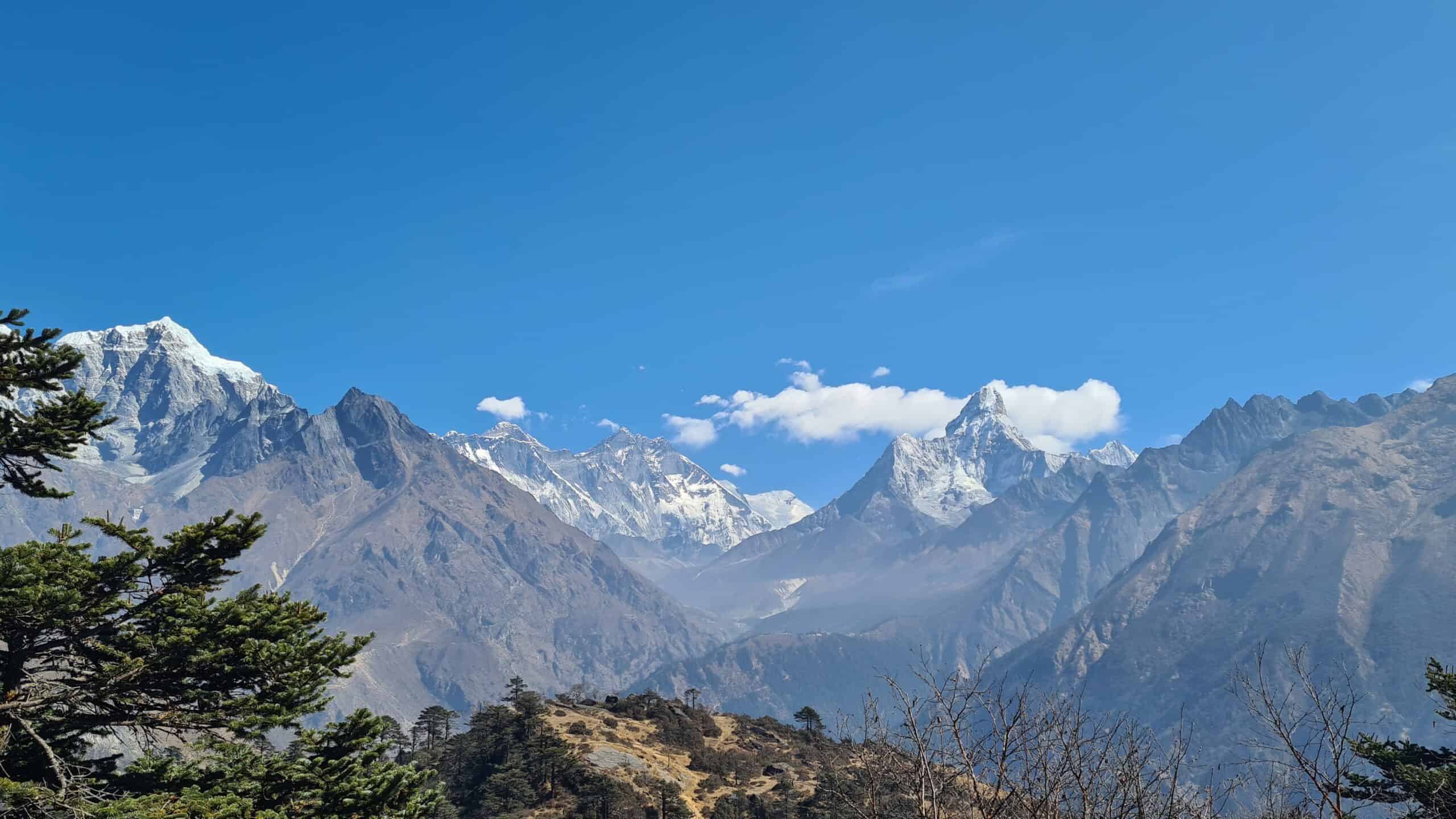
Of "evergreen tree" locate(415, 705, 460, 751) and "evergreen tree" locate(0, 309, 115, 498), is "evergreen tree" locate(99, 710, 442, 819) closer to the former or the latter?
"evergreen tree" locate(0, 309, 115, 498)

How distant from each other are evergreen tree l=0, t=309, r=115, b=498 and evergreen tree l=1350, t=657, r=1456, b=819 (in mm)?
37716

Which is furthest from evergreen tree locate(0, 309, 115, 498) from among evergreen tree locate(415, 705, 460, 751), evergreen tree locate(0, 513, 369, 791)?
evergreen tree locate(415, 705, 460, 751)

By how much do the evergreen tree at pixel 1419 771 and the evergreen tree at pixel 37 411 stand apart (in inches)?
1485

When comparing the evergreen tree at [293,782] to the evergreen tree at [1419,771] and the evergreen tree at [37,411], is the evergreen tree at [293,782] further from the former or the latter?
the evergreen tree at [1419,771]

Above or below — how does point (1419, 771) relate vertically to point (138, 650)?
below

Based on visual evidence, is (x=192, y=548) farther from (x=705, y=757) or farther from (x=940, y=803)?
(x=705, y=757)

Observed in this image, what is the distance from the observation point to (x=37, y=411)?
20.4m

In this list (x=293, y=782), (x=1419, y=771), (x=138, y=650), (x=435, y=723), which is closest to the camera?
(x=138, y=650)

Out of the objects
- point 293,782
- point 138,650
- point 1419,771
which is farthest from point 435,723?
point 1419,771

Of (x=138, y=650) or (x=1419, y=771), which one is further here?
(x=1419, y=771)

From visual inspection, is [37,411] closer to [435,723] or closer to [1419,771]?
[1419,771]

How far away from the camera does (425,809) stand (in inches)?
855

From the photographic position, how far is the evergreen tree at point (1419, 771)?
91.5 feet

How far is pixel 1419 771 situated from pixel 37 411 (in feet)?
152
